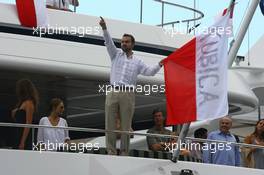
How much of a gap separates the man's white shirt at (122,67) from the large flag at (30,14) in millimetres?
2042

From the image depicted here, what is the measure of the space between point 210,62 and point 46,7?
3673 millimetres

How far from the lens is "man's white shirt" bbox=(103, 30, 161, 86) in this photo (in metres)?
10.5

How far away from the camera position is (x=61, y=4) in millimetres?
13469

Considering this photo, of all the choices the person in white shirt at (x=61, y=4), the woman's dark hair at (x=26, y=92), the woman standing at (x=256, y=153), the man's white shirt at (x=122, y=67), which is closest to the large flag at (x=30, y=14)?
the person in white shirt at (x=61, y=4)

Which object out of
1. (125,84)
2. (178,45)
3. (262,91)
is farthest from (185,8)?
(262,91)

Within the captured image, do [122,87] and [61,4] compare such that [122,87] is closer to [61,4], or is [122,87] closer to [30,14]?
[30,14]

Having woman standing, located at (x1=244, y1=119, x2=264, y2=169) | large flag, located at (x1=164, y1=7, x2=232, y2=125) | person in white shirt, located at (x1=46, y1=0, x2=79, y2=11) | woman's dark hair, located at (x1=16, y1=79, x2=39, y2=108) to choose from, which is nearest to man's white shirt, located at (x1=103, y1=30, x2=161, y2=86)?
large flag, located at (x1=164, y1=7, x2=232, y2=125)

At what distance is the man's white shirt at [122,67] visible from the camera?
412 inches

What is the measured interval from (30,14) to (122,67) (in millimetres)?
2314

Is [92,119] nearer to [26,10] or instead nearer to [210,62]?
[26,10]

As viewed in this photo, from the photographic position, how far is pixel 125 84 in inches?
411

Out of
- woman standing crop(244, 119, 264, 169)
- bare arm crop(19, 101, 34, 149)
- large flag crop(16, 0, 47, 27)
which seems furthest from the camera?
large flag crop(16, 0, 47, 27)

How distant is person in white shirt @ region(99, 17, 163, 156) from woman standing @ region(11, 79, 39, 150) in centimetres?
98

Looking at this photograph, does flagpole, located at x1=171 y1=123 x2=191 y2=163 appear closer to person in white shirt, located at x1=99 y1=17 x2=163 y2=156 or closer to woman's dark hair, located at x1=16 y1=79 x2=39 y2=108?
person in white shirt, located at x1=99 y1=17 x2=163 y2=156
